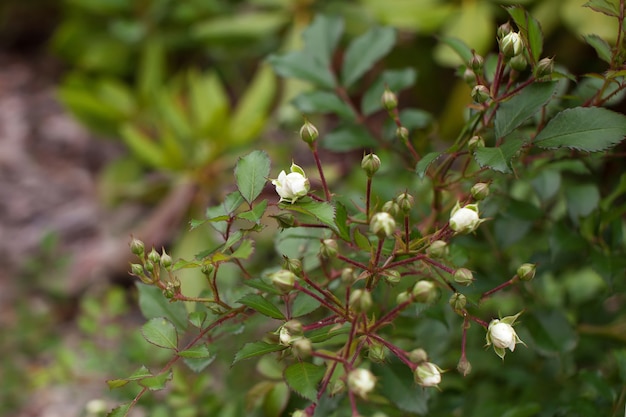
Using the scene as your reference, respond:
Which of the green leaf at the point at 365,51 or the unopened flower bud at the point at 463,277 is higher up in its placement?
the green leaf at the point at 365,51

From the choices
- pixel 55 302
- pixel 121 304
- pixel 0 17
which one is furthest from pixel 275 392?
pixel 0 17

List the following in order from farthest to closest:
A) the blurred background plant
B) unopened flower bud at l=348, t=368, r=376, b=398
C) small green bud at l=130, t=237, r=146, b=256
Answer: the blurred background plant → small green bud at l=130, t=237, r=146, b=256 → unopened flower bud at l=348, t=368, r=376, b=398

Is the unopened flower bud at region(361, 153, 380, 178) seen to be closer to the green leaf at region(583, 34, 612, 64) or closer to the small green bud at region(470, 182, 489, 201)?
the small green bud at region(470, 182, 489, 201)

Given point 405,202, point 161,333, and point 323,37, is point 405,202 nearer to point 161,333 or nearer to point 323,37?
point 161,333

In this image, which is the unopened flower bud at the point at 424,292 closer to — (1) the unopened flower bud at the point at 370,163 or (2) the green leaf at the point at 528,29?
(1) the unopened flower bud at the point at 370,163

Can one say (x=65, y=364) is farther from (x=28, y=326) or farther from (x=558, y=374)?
(x=558, y=374)

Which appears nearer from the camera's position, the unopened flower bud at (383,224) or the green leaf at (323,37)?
the unopened flower bud at (383,224)

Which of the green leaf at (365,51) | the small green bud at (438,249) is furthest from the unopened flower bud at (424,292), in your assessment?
the green leaf at (365,51)

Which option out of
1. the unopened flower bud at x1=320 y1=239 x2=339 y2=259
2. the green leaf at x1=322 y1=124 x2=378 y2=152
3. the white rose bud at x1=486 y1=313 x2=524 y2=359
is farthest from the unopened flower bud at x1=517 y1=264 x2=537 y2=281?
the green leaf at x1=322 y1=124 x2=378 y2=152
